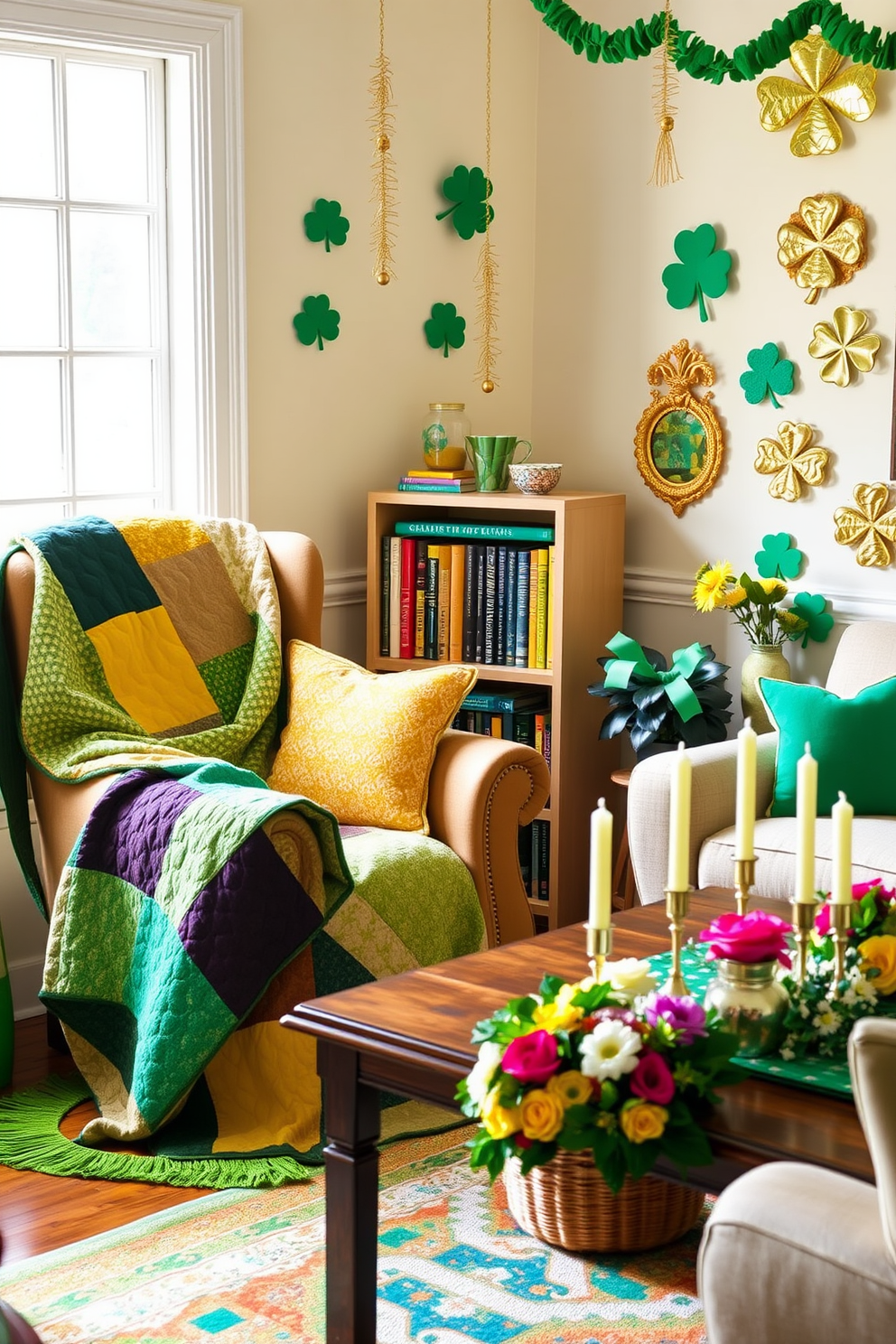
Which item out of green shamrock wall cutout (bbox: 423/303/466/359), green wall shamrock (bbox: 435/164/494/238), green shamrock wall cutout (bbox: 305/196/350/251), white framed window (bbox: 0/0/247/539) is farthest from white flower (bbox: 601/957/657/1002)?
green wall shamrock (bbox: 435/164/494/238)

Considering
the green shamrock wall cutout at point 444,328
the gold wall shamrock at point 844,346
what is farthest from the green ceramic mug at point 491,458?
the gold wall shamrock at point 844,346

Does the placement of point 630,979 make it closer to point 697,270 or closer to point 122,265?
point 122,265

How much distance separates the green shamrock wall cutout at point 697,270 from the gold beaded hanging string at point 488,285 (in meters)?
0.49

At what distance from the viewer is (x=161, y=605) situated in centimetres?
323

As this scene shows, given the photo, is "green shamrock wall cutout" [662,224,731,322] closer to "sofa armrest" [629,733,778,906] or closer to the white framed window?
the white framed window

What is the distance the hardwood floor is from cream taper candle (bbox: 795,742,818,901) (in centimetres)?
137

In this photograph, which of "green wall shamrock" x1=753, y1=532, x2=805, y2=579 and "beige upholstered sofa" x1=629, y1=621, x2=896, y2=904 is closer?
"beige upholstered sofa" x1=629, y1=621, x2=896, y2=904

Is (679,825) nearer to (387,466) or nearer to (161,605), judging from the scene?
(161,605)

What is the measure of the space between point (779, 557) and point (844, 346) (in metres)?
0.53

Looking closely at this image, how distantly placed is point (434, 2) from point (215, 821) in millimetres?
2425

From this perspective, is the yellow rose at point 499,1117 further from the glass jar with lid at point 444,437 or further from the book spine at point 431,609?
the glass jar with lid at point 444,437

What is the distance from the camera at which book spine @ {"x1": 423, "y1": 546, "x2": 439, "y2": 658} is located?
396 cm

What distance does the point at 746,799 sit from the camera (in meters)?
1.67

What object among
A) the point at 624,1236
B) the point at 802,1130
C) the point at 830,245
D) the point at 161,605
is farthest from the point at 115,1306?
the point at 830,245
